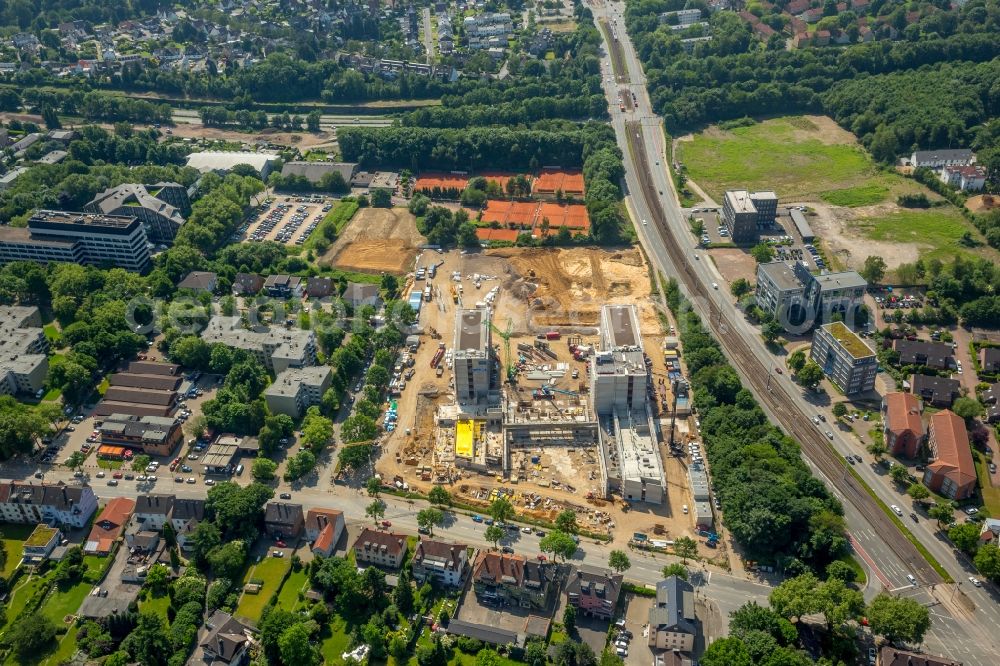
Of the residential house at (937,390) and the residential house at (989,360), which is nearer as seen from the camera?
the residential house at (937,390)

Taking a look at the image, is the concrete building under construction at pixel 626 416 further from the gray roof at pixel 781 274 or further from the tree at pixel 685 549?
the gray roof at pixel 781 274

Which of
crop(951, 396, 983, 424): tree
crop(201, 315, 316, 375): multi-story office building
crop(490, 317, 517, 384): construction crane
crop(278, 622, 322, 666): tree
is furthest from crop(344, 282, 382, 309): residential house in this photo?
crop(951, 396, 983, 424): tree

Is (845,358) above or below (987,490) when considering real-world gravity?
above

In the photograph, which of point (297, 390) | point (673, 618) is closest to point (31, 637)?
point (297, 390)

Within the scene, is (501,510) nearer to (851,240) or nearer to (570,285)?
(570,285)

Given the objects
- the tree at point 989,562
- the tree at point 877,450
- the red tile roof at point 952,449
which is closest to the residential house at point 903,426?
the tree at point 877,450

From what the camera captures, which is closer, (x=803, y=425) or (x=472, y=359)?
(x=803, y=425)
